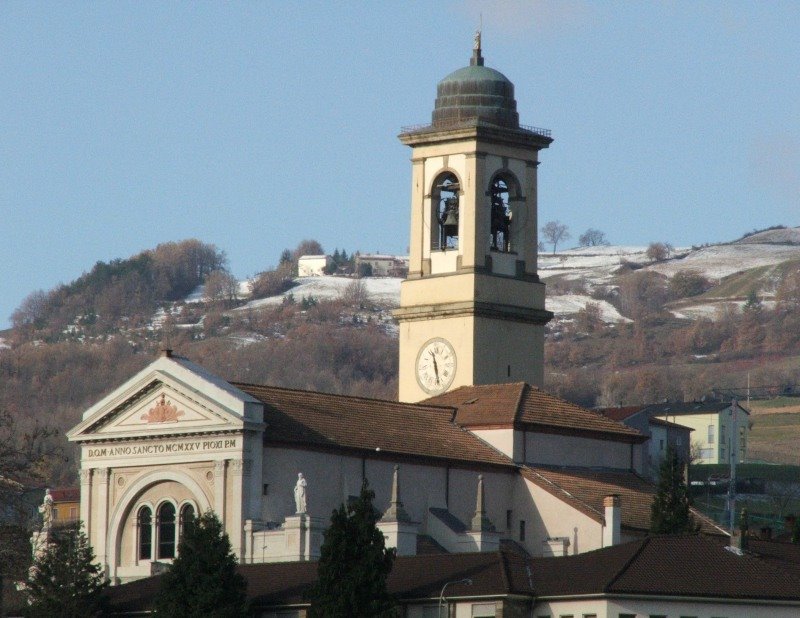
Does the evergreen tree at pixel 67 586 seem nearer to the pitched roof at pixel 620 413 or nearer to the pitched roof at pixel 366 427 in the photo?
the pitched roof at pixel 366 427

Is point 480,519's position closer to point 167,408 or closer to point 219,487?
point 219,487

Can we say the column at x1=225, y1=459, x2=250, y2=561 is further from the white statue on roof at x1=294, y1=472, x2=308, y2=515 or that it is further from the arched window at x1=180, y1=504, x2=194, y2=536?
the white statue on roof at x1=294, y1=472, x2=308, y2=515

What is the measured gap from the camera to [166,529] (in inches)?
3561

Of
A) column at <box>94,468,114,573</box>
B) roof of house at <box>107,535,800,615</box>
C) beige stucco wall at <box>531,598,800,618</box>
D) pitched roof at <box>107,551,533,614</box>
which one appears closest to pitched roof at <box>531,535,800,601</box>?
roof of house at <box>107,535,800,615</box>

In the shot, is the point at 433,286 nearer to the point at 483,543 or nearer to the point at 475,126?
the point at 475,126

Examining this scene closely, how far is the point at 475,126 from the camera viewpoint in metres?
106

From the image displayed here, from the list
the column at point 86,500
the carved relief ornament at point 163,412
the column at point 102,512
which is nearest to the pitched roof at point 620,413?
the column at point 86,500

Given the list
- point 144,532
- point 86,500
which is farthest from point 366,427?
point 86,500

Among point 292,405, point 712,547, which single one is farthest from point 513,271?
point 712,547

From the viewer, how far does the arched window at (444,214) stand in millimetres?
106875

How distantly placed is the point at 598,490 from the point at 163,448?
1481cm

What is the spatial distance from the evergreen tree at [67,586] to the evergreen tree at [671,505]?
1759 cm

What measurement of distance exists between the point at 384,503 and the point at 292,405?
173 inches

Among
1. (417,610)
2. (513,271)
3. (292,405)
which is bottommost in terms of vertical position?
(417,610)
